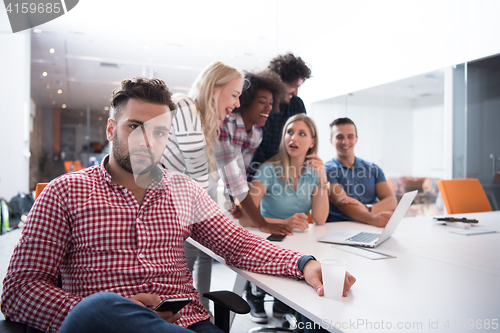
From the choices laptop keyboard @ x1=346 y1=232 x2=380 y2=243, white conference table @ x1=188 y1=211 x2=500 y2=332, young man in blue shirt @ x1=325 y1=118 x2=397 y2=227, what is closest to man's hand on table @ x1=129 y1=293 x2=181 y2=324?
white conference table @ x1=188 y1=211 x2=500 y2=332

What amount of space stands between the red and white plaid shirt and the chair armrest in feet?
0.41

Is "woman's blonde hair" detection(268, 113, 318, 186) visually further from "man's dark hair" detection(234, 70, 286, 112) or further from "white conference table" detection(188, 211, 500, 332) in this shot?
"white conference table" detection(188, 211, 500, 332)

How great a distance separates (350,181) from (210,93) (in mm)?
1411

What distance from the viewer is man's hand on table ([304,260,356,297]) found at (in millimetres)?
911

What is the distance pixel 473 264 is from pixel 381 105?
12.8ft

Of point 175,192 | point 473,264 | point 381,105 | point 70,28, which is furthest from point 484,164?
point 70,28

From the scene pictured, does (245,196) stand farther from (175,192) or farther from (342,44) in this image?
(342,44)

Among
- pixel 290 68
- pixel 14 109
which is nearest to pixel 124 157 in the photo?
pixel 290 68

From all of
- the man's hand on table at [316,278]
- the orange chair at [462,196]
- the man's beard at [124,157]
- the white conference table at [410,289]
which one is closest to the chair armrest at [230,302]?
the white conference table at [410,289]

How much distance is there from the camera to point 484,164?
12.3 feet

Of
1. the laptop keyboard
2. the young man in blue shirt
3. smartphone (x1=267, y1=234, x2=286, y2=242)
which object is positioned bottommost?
the laptop keyboard

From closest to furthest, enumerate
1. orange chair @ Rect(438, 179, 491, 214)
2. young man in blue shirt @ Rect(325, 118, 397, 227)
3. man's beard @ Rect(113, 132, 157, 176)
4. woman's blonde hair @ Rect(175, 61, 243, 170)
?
man's beard @ Rect(113, 132, 157, 176)
woman's blonde hair @ Rect(175, 61, 243, 170)
young man in blue shirt @ Rect(325, 118, 397, 227)
orange chair @ Rect(438, 179, 491, 214)

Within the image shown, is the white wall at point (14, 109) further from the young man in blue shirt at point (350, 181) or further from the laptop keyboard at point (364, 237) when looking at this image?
the laptop keyboard at point (364, 237)

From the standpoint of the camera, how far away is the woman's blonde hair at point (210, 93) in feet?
5.89
